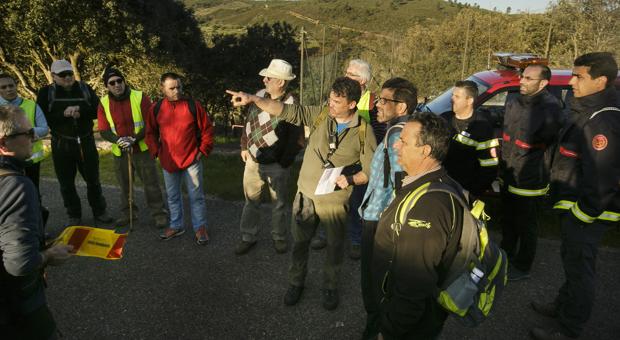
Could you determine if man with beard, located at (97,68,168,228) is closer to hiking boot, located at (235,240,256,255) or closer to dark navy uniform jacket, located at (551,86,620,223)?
hiking boot, located at (235,240,256,255)

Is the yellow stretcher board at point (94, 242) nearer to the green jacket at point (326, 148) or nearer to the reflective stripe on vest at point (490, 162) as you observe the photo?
the green jacket at point (326, 148)

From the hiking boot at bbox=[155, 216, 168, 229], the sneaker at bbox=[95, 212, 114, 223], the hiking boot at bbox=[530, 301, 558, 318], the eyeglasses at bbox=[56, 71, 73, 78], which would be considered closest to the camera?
the hiking boot at bbox=[530, 301, 558, 318]

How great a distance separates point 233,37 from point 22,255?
26.7m

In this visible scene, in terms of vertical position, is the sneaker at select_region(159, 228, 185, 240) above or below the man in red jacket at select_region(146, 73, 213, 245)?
below

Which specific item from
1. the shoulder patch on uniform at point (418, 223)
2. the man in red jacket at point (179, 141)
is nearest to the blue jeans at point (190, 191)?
the man in red jacket at point (179, 141)

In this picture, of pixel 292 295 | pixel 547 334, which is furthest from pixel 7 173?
pixel 547 334

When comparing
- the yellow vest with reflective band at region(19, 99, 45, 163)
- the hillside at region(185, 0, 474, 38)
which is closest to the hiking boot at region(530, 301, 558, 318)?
the yellow vest with reflective band at region(19, 99, 45, 163)

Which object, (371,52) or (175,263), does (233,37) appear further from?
(175,263)

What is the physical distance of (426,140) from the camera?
192cm

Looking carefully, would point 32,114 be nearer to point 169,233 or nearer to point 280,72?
point 169,233

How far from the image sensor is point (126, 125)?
4.90 meters

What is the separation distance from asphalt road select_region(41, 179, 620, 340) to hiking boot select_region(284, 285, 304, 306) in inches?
2.2

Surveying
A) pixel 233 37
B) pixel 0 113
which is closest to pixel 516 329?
pixel 0 113

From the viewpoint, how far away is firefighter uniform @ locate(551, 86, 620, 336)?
105 inches
